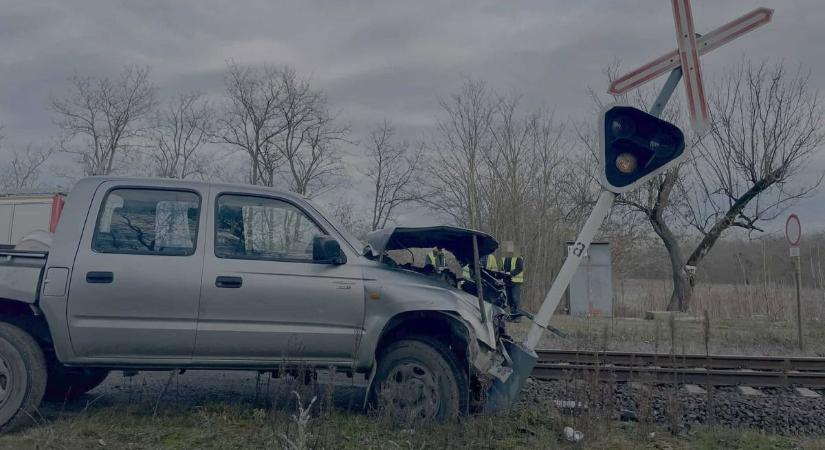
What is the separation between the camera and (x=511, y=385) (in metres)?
5.43

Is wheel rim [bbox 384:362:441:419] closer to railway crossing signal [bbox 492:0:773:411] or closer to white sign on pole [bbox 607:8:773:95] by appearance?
railway crossing signal [bbox 492:0:773:411]

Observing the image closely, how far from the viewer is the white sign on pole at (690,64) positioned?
536 cm

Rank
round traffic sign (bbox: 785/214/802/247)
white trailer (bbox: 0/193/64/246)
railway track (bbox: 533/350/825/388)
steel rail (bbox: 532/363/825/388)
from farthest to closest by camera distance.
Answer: white trailer (bbox: 0/193/64/246) < round traffic sign (bbox: 785/214/802/247) < steel rail (bbox: 532/363/825/388) < railway track (bbox: 533/350/825/388)

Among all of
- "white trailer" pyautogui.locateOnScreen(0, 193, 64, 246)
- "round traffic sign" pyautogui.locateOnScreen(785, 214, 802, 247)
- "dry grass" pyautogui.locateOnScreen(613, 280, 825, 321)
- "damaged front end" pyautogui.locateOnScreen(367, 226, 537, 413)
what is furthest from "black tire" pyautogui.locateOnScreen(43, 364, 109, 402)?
"dry grass" pyautogui.locateOnScreen(613, 280, 825, 321)

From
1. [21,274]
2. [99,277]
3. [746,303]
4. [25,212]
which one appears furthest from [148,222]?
[746,303]

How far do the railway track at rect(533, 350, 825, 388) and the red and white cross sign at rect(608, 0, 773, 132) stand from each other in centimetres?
275

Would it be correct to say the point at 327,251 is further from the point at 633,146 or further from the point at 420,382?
the point at 633,146

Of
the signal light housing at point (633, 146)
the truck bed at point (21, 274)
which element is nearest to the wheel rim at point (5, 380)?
the truck bed at point (21, 274)

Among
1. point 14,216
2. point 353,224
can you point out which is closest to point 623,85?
point 14,216

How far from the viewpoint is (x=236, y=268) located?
16.4 feet

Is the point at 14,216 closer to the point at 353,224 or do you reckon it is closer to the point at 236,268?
the point at 236,268

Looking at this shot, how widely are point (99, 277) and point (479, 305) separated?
3.10m

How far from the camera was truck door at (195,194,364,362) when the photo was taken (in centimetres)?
492

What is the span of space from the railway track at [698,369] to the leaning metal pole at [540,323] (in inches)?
43.3
